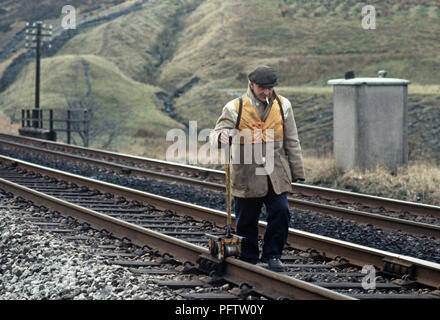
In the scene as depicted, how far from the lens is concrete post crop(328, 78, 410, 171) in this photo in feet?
46.0

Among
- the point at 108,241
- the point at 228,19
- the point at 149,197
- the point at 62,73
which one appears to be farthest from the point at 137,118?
the point at 108,241

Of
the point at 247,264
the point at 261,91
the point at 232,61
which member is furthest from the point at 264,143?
the point at 232,61

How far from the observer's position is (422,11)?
48.8m

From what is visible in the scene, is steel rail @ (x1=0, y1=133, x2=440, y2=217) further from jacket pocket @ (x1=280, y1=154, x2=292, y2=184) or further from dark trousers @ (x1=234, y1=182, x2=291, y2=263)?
jacket pocket @ (x1=280, y1=154, x2=292, y2=184)

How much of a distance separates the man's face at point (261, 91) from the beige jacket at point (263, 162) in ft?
0.18

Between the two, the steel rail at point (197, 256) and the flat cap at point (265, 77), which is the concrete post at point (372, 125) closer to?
the steel rail at point (197, 256)

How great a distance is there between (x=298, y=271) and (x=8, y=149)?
51.6 ft

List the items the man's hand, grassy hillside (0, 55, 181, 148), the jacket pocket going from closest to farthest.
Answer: the man's hand < the jacket pocket < grassy hillside (0, 55, 181, 148)

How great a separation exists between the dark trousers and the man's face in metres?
0.80

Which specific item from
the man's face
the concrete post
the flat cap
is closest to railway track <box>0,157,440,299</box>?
the man's face

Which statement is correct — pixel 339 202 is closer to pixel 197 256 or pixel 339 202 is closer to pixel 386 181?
pixel 386 181

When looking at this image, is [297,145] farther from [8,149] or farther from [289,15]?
[289,15]

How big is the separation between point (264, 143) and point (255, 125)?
185mm

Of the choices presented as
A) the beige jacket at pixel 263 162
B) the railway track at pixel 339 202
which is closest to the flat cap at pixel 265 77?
the beige jacket at pixel 263 162
